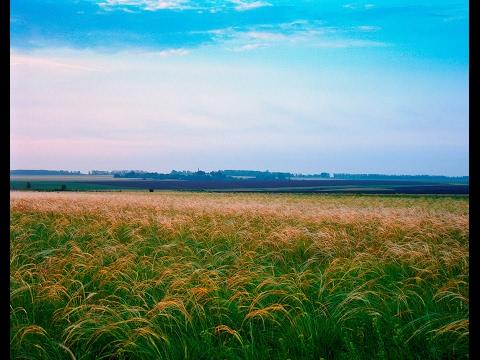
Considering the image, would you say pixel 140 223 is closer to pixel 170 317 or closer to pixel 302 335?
pixel 170 317

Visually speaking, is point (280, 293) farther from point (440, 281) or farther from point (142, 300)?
point (440, 281)

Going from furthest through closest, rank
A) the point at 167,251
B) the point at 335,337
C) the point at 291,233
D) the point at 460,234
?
the point at 460,234 → the point at 291,233 → the point at 167,251 → the point at 335,337

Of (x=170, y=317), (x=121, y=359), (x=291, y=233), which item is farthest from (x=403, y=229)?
(x=121, y=359)

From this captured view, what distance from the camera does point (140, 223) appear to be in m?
8.65

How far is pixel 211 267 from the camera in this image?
4.88 metres

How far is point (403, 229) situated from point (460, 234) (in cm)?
109

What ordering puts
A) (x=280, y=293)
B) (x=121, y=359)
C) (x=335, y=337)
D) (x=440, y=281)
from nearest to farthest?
(x=121, y=359)
(x=335, y=337)
(x=280, y=293)
(x=440, y=281)

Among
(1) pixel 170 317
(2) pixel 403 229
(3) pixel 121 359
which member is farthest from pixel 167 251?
(2) pixel 403 229

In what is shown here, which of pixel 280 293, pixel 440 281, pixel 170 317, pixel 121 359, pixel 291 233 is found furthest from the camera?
pixel 291 233

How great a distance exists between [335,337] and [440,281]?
7.08 feet

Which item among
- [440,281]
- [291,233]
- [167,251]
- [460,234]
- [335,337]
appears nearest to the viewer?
[335,337]
